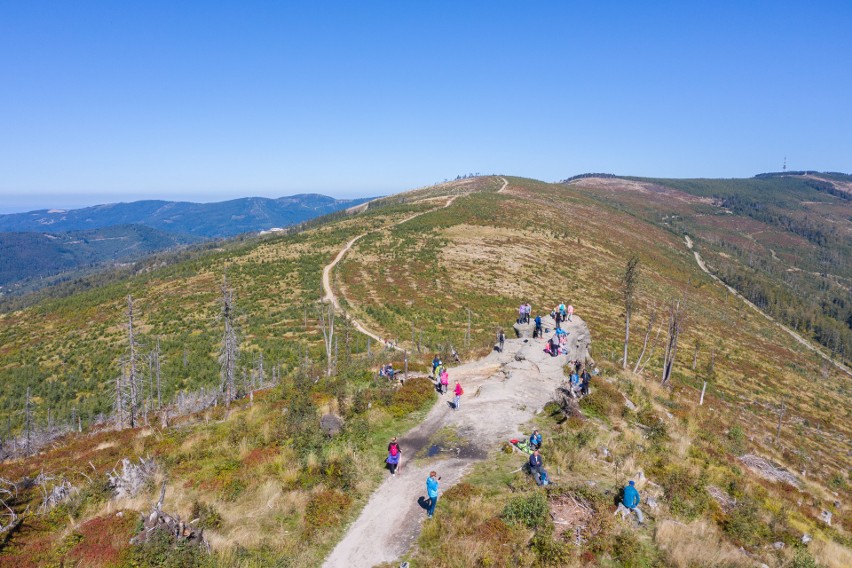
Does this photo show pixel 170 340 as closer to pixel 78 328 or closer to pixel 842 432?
pixel 78 328


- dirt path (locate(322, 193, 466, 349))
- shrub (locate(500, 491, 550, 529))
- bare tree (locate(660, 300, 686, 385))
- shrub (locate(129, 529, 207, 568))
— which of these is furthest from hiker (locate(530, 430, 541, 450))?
bare tree (locate(660, 300, 686, 385))

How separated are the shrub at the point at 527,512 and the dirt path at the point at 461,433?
2353 mm

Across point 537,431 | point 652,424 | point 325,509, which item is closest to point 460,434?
point 537,431

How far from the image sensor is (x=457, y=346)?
42.8m

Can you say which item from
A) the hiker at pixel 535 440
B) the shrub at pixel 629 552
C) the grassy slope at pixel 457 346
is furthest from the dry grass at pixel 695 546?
the hiker at pixel 535 440

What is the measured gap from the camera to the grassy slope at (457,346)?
11906 millimetres

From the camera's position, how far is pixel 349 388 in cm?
2170

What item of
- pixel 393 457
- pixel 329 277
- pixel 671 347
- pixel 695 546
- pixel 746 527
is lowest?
pixel 671 347

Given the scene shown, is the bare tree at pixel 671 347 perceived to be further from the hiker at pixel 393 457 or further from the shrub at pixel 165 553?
the shrub at pixel 165 553

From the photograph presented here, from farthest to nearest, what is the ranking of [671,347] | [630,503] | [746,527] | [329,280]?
[329,280] → [671,347] → [746,527] → [630,503]

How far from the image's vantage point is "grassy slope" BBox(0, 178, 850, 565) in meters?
11.9

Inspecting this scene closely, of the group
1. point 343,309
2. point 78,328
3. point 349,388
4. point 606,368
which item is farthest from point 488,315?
point 78,328

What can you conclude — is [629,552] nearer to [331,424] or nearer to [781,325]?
[331,424]

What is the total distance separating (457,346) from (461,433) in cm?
2602
